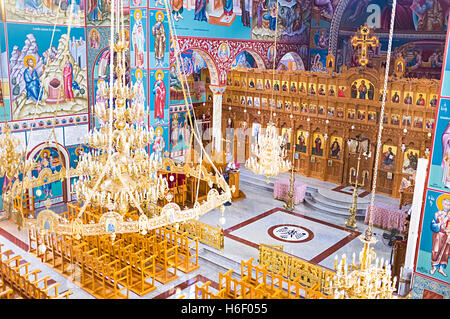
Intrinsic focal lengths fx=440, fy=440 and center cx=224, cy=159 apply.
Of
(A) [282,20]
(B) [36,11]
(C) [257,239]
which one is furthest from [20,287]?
(A) [282,20]

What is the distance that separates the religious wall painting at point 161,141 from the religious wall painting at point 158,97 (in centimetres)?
22

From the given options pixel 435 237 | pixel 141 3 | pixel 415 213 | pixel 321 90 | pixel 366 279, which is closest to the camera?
pixel 366 279

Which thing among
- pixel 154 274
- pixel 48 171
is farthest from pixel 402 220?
pixel 48 171

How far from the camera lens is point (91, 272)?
10430mm

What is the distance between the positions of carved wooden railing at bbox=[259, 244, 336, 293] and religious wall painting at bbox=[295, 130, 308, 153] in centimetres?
797

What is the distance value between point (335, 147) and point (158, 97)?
7.42m

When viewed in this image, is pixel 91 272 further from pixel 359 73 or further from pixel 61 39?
pixel 359 73

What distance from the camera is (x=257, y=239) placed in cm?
1295

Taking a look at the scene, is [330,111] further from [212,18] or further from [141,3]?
[141,3]

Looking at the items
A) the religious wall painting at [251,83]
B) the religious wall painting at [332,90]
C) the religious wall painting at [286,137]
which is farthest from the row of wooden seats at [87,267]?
the religious wall painting at [332,90]

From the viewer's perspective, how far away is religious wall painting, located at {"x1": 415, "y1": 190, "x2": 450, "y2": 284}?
8.65 meters

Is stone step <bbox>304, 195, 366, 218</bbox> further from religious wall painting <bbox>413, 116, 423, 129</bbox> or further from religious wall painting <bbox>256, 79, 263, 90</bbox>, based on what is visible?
religious wall painting <bbox>256, 79, 263, 90</bbox>

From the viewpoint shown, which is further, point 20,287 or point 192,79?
point 192,79

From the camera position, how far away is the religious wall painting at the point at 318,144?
1809 centimetres
